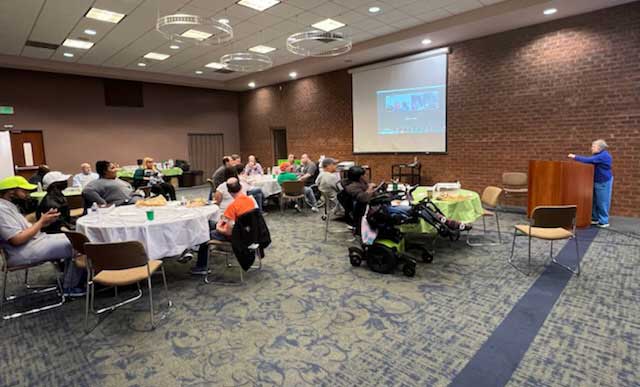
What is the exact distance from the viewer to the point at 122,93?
11.8 meters

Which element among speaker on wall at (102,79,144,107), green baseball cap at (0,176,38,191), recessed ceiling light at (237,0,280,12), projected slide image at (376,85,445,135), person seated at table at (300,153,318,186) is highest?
recessed ceiling light at (237,0,280,12)

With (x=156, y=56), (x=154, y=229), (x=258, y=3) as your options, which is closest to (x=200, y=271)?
(x=154, y=229)

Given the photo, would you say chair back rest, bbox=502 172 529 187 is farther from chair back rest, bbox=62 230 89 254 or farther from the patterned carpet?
chair back rest, bbox=62 230 89 254

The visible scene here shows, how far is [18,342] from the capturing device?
2.78 m

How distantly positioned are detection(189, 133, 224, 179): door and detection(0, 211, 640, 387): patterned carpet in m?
10.3

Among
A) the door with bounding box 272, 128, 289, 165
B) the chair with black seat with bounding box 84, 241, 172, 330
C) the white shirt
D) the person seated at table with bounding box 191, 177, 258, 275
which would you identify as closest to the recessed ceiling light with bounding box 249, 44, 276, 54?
the door with bounding box 272, 128, 289, 165

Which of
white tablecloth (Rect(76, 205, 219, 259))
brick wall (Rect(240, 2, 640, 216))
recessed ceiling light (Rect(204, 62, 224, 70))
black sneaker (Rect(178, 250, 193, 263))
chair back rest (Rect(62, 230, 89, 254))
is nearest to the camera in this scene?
chair back rest (Rect(62, 230, 89, 254))

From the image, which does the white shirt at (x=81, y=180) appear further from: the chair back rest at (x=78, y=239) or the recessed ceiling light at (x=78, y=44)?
the chair back rest at (x=78, y=239)

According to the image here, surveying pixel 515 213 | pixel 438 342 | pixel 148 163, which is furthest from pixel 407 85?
pixel 438 342

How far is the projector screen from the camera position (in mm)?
8445

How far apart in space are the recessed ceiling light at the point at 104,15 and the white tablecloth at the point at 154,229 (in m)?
4.51

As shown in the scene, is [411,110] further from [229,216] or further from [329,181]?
[229,216]

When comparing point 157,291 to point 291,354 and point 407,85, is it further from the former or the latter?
point 407,85

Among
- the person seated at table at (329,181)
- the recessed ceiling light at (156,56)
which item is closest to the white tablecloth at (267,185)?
the person seated at table at (329,181)
